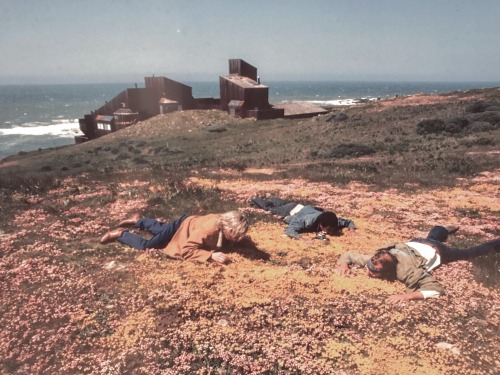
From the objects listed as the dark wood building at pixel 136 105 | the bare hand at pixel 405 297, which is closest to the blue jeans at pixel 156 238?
the bare hand at pixel 405 297

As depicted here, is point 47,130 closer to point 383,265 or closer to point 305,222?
point 305,222

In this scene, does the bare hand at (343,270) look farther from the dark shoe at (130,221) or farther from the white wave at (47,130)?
the white wave at (47,130)

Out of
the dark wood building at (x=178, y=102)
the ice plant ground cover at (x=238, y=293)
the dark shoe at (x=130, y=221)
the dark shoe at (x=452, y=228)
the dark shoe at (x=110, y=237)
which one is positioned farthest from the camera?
the dark wood building at (x=178, y=102)

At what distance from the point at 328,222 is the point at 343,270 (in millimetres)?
2391

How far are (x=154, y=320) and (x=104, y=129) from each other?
72.6 m

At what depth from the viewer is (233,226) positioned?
27.2 feet

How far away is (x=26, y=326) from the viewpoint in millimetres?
6512

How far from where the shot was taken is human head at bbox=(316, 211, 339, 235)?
1023cm

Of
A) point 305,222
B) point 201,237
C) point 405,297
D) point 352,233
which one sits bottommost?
point 405,297

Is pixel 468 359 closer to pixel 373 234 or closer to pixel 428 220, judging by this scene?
pixel 373 234

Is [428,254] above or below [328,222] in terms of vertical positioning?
below

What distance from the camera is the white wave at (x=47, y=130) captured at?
99000mm

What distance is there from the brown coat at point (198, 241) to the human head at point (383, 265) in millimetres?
3740

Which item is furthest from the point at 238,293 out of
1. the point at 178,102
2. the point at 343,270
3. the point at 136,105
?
the point at 178,102
